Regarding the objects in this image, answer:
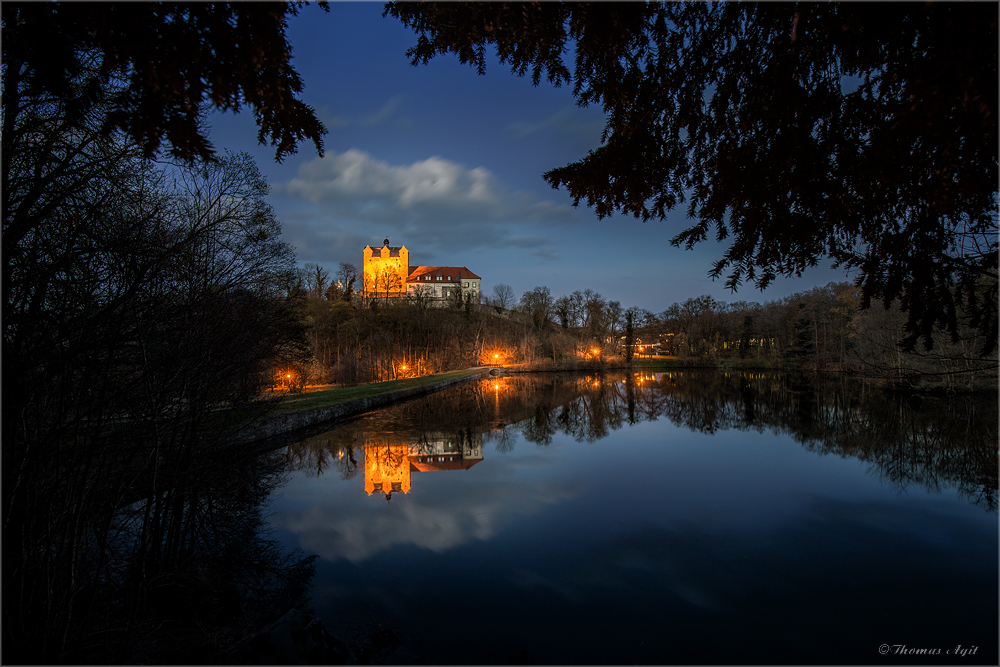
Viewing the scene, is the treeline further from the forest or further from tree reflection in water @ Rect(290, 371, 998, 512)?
tree reflection in water @ Rect(290, 371, 998, 512)

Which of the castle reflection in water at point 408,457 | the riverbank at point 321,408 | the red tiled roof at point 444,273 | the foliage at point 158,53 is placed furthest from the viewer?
the red tiled roof at point 444,273

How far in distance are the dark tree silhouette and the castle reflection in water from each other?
297 inches

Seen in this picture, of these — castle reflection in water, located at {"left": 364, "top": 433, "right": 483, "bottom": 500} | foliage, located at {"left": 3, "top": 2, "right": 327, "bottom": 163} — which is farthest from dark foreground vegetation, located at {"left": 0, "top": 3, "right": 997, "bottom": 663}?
castle reflection in water, located at {"left": 364, "top": 433, "right": 483, "bottom": 500}

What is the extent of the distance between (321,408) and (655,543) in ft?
42.7

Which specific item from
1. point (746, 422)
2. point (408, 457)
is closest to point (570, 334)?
point (746, 422)

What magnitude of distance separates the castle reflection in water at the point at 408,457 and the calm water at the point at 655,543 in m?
0.08

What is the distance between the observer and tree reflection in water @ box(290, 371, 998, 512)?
10.5 meters

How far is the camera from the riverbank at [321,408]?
12.2m

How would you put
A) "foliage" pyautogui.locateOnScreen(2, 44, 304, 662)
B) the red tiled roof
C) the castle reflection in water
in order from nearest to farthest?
"foliage" pyautogui.locateOnScreen(2, 44, 304, 662) → the castle reflection in water → the red tiled roof

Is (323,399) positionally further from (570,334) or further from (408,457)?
(570,334)

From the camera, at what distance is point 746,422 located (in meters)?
16.5

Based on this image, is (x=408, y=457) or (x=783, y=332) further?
(x=783, y=332)

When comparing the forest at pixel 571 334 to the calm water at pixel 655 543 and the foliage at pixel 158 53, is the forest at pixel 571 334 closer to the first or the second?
the calm water at pixel 655 543

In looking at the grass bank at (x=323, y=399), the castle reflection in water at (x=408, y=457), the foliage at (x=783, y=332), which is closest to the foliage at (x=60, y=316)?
the castle reflection in water at (x=408, y=457)
